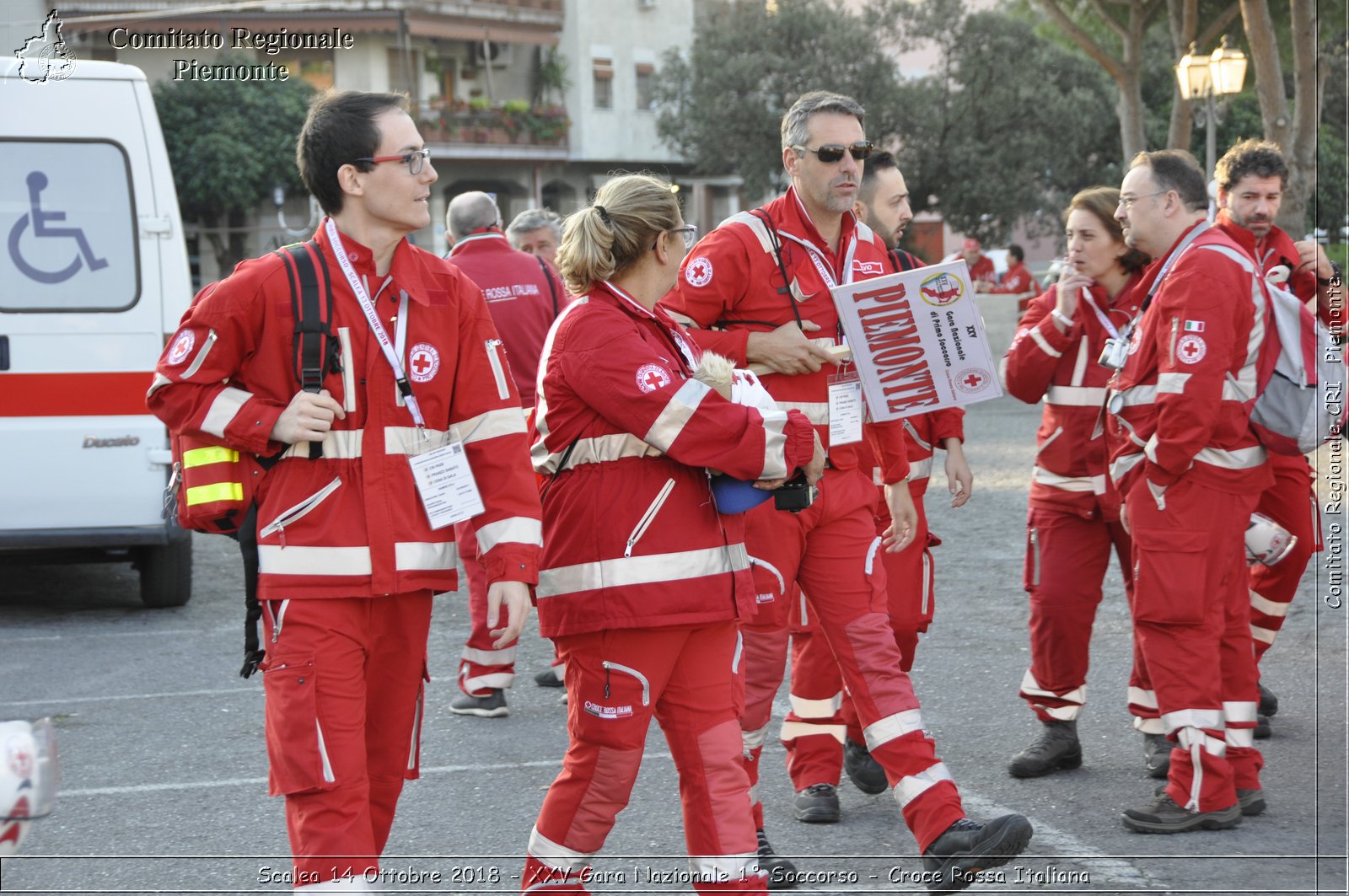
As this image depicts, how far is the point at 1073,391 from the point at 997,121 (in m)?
36.8

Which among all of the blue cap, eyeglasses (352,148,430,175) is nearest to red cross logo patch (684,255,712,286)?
the blue cap

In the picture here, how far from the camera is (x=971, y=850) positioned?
4.10 m

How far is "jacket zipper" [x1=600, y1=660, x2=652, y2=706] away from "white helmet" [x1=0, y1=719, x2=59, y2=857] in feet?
5.70

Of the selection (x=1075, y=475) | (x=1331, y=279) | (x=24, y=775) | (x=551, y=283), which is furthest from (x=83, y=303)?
(x=24, y=775)

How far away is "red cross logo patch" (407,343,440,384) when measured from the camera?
11.6 ft

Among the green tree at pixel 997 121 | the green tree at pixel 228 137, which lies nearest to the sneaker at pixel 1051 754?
the green tree at pixel 997 121

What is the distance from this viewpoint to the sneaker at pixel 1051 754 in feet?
18.6

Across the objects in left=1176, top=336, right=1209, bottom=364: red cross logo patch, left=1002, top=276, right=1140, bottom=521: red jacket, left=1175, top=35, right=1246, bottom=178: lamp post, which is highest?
left=1175, top=35, right=1246, bottom=178: lamp post

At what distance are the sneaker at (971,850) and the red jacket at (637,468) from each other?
88cm

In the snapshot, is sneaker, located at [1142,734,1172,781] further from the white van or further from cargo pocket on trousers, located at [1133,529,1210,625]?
the white van

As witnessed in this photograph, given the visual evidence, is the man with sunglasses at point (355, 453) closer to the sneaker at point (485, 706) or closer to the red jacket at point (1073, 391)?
the red jacket at point (1073, 391)

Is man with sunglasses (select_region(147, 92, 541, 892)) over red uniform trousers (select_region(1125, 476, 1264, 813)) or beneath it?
over

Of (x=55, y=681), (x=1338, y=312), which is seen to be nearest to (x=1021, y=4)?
(x=1338, y=312)

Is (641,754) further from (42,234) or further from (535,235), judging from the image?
(42,234)
